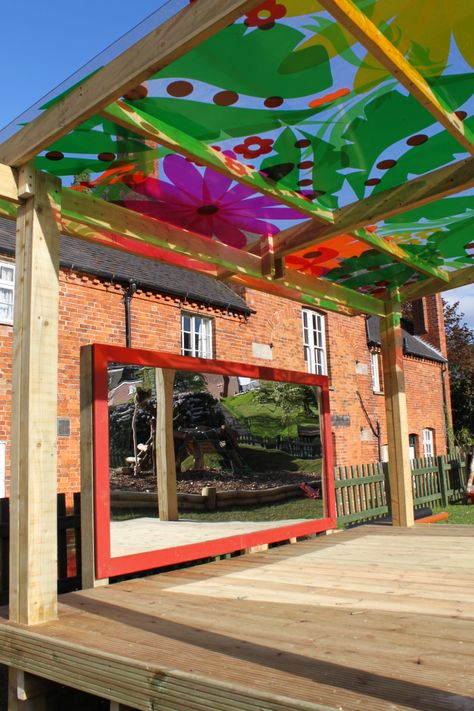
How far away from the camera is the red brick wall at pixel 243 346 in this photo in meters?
12.1

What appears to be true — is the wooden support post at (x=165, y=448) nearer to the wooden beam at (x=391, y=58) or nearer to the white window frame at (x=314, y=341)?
the wooden beam at (x=391, y=58)

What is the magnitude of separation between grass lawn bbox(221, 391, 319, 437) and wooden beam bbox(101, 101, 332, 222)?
2.48m

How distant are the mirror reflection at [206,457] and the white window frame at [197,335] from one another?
7.66 metres

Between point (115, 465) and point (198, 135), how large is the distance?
2834 mm

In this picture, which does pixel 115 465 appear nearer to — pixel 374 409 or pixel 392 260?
pixel 392 260

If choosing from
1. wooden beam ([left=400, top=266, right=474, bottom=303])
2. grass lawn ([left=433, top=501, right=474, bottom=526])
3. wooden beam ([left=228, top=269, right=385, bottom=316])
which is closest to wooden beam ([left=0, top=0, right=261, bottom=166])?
wooden beam ([left=228, top=269, right=385, bottom=316])

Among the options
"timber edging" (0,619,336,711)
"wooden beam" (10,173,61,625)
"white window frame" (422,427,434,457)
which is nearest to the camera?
"timber edging" (0,619,336,711)

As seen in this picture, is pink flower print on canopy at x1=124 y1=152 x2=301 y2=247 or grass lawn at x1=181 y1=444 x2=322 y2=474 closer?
pink flower print on canopy at x1=124 y1=152 x2=301 y2=247

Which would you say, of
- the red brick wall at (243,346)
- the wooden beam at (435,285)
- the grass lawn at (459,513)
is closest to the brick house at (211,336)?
the red brick wall at (243,346)

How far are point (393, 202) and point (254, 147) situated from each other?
1507 mm

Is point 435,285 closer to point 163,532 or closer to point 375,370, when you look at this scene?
point 163,532

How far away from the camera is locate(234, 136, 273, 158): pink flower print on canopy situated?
426 centimetres

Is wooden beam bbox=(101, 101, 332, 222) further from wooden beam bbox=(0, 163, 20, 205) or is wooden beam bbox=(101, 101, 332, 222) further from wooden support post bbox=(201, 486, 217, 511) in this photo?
wooden support post bbox=(201, 486, 217, 511)

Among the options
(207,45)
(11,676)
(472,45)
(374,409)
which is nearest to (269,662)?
(11,676)
